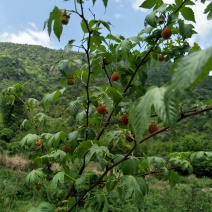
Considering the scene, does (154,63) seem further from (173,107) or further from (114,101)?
(173,107)

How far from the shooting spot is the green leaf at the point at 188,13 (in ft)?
4.62

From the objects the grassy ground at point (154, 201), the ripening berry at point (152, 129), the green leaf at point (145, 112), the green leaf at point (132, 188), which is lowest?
the grassy ground at point (154, 201)

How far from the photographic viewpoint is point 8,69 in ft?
161

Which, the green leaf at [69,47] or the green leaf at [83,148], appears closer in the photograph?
the green leaf at [83,148]

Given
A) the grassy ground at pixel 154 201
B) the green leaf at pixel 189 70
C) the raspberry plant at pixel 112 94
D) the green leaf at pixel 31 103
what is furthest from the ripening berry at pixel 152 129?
the grassy ground at pixel 154 201

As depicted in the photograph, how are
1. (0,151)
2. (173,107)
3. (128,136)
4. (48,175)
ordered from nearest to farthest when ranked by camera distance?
(173,107) → (128,136) → (48,175) → (0,151)

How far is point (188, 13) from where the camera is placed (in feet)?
4.68

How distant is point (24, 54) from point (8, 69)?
1363 centimetres

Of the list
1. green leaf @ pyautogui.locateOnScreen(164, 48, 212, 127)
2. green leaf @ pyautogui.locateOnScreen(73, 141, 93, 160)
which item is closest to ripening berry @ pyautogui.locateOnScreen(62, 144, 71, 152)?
green leaf @ pyautogui.locateOnScreen(73, 141, 93, 160)

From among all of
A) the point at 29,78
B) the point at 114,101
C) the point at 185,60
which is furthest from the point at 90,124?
the point at 29,78

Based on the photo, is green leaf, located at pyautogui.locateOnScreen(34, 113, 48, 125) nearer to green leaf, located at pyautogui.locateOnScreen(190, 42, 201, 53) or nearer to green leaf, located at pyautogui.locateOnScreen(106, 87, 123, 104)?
green leaf, located at pyautogui.locateOnScreen(106, 87, 123, 104)

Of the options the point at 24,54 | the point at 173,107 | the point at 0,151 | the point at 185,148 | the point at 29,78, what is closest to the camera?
the point at 173,107

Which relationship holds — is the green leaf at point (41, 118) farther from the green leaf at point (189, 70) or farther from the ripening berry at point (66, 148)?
the green leaf at point (189, 70)

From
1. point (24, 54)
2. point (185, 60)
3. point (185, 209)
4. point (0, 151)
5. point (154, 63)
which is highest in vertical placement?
point (24, 54)
